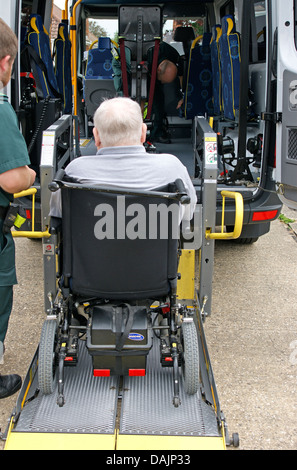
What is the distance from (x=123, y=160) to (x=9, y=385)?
54.5 inches

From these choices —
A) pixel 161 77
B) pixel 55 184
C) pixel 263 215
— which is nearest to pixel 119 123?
pixel 55 184

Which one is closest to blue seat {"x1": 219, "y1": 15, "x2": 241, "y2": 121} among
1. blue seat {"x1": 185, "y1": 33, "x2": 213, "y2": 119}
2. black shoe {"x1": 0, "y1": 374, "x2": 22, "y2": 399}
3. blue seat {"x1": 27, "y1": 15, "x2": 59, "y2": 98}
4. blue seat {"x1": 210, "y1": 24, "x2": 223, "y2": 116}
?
blue seat {"x1": 210, "y1": 24, "x2": 223, "y2": 116}

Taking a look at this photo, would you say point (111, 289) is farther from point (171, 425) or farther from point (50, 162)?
point (50, 162)

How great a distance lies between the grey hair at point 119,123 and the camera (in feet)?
7.30

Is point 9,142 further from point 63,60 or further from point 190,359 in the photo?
point 63,60

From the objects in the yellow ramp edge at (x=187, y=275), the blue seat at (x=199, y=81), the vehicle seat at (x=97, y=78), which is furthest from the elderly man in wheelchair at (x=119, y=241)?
the vehicle seat at (x=97, y=78)

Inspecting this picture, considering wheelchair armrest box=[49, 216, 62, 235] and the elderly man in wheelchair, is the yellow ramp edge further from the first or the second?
wheelchair armrest box=[49, 216, 62, 235]

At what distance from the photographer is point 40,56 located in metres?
4.43

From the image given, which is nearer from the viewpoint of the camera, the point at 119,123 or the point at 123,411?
the point at 119,123

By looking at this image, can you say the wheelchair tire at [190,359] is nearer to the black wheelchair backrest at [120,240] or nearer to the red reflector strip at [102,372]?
the black wheelchair backrest at [120,240]

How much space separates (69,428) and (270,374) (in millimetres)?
1266

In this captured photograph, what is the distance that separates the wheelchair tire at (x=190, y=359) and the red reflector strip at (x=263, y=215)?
56.7 inches

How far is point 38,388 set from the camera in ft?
8.22
